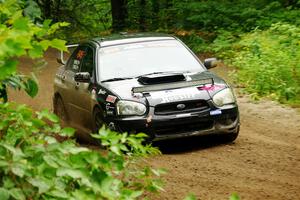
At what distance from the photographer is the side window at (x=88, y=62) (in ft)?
32.1

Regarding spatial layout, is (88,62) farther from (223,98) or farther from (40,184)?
(40,184)

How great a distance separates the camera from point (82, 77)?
935 centimetres

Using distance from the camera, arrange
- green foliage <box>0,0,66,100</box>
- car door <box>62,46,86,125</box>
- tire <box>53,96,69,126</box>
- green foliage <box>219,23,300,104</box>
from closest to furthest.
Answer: green foliage <box>0,0,66,100</box> < car door <box>62,46,86,125</box> < tire <box>53,96,69,126</box> < green foliage <box>219,23,300,104</box>

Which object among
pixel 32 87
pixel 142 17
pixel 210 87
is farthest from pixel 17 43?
pixel 142 17

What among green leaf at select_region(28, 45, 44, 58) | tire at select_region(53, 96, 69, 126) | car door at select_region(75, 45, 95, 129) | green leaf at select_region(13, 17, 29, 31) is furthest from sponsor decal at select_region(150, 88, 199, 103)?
green leaf at select_region(13, 17, 29, 31)

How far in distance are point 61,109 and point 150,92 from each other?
10.3ft

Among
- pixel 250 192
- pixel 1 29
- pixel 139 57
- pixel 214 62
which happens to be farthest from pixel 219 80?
pixel 1 29

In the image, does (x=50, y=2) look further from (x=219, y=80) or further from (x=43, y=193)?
(x=43, y=193)

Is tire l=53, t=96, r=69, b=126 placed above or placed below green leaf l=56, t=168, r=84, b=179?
below

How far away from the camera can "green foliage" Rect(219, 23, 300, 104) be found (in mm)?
12906

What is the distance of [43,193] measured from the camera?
3203mm

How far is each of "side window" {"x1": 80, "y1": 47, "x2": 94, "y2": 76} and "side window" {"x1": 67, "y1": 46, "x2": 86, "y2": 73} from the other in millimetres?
159

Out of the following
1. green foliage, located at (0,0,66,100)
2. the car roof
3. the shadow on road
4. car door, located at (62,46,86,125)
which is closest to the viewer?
green foliage, located at (0,0,66,100)

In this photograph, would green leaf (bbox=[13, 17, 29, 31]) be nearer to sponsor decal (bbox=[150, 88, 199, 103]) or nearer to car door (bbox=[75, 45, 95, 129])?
sponsor decal (bbox=[150, 88, 199, 103])
